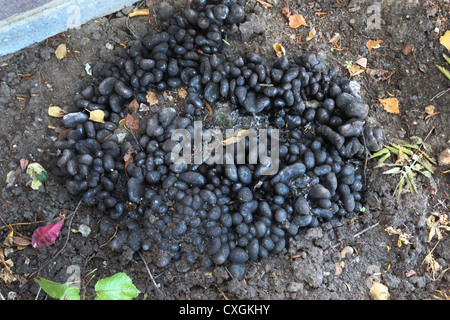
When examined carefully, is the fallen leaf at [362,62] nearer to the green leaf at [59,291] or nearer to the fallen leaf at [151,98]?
the fallen leaf at [151,98]

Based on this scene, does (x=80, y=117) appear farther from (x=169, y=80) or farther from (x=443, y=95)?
(x=443, y=95)

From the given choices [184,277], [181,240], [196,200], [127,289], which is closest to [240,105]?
[196,200]

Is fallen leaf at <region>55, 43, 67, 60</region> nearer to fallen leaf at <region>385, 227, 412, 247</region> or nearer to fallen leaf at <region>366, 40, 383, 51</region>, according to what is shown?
fallen leaf at <region>366, 40, 383, 51</region>

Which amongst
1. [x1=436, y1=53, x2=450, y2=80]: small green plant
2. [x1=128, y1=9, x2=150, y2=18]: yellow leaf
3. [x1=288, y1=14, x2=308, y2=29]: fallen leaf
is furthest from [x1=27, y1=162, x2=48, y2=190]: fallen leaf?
[x1=436, y1=53, x2=450, y2=80]: small green plant

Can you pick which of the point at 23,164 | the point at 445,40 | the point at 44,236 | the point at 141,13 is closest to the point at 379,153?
the point at 445,40

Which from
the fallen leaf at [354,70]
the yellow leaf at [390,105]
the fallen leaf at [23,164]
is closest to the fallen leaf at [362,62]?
the fallen leaf at [354,70]

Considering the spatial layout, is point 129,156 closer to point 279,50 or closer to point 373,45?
point 279,50
